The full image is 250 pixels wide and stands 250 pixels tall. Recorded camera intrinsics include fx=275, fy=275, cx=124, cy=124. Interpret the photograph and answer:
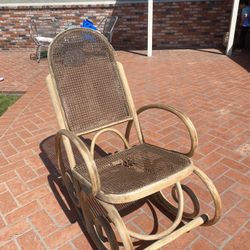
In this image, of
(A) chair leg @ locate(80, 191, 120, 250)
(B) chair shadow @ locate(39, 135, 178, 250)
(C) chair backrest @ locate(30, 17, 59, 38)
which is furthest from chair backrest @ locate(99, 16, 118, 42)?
(A) chair leg @ locate(80, 191, 120, 250)

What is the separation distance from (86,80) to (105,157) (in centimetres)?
72

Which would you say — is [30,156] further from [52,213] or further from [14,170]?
[52,213]

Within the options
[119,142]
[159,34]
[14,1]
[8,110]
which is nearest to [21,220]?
[119,142]

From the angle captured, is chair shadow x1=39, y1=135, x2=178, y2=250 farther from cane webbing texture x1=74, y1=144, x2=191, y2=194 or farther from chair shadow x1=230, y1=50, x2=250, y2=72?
chair shadow x1=230, y1=50, x2=250, y2=72

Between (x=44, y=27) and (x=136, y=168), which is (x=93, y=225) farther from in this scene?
(x=44, y=27)

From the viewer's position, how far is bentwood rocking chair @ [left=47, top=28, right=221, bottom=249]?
1734 mm

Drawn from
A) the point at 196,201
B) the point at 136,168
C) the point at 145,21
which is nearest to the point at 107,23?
the point at 145,21

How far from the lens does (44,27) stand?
7.50 m

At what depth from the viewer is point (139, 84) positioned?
17.4 ft

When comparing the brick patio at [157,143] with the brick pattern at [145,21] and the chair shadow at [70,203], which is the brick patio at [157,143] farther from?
the brick pattern at [145,21]

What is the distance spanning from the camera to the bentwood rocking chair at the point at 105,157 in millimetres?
1734

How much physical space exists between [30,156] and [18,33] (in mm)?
6475

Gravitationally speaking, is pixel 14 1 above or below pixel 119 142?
above

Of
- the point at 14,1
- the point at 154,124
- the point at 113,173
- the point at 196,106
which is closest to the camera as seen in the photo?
the point at 113,173
